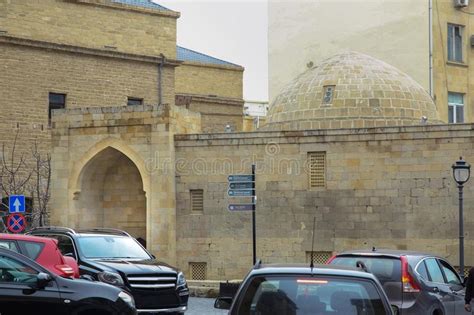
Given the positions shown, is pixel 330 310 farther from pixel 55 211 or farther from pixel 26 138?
pixel 26 138

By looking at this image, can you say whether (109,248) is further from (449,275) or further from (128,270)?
(449,275)

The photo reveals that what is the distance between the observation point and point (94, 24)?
3897 cm

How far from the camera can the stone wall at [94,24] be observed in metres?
36.8

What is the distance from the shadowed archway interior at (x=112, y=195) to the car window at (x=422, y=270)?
16875 mm

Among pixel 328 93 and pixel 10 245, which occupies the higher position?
pixel 328 93

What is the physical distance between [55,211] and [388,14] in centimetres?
2345

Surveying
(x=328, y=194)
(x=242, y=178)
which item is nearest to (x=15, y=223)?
(x=242, y=178)

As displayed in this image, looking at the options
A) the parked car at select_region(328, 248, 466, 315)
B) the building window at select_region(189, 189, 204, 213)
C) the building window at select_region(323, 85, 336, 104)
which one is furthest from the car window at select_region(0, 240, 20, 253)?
the building window at select_region(323, 85, 336, 104)

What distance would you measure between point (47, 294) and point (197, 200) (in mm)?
16967

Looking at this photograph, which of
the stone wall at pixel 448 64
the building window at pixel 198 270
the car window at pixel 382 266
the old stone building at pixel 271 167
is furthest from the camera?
the stone wall at pixel 448 64

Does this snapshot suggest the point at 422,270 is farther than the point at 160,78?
No

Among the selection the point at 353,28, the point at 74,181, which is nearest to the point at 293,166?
the point at 74,181

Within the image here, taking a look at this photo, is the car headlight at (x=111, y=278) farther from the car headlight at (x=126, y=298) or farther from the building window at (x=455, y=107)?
the building window at (x=455, y=107)

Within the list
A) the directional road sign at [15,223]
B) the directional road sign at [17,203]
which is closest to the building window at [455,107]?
the directional road sign at [17,203]
